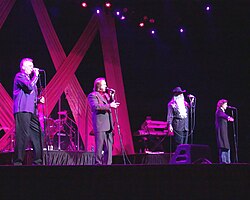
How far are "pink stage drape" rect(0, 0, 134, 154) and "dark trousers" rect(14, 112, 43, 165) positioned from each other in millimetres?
4766

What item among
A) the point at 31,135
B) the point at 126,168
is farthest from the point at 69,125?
the point at 126,168

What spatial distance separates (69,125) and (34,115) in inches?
205

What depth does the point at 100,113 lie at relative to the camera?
23.1 feet

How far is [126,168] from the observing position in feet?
12.0

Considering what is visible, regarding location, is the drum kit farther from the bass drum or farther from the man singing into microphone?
the man singing into microphone

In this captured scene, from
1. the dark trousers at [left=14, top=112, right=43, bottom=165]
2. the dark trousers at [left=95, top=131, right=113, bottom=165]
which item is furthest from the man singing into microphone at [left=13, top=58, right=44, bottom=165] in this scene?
the dark trousers at [left=95, top=131, right=113, bottom=165]

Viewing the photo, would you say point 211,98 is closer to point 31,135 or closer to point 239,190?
point 31,135

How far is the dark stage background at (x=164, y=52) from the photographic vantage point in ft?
37.5

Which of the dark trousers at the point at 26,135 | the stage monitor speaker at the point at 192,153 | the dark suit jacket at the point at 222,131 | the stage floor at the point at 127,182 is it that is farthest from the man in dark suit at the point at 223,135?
the stage floor at the point at 127,182

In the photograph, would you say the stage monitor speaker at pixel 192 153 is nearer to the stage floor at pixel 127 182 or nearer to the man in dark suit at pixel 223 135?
the man in dark suit at pixel 223 135

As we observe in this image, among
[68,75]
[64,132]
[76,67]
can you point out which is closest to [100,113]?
[64,132]

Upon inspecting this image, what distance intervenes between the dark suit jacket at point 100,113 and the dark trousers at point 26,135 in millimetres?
1112

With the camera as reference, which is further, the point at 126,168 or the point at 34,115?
the point at 34,115

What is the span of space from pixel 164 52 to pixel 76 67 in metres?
3.00
